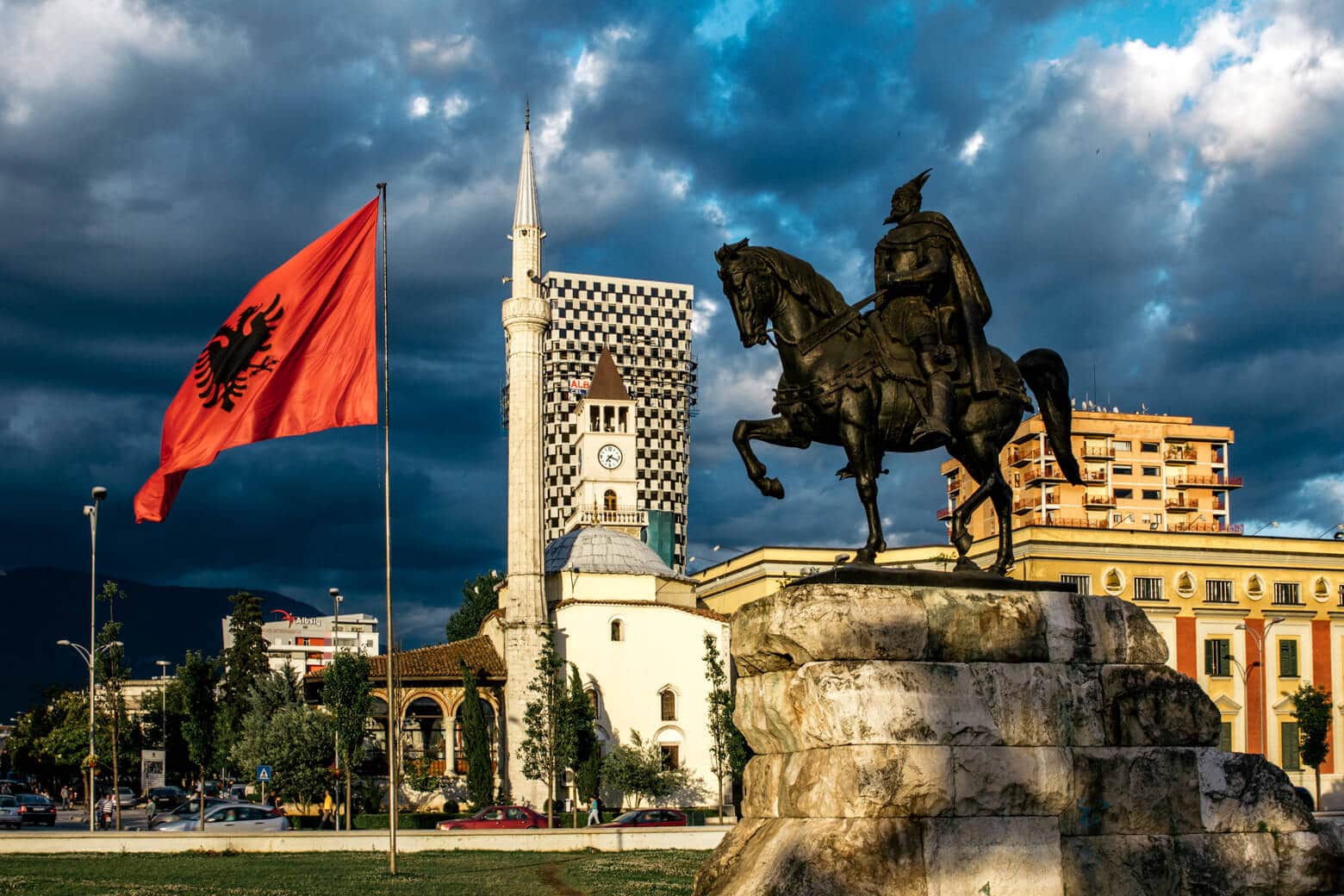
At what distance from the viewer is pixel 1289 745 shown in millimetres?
67688

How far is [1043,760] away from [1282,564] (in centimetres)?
6536

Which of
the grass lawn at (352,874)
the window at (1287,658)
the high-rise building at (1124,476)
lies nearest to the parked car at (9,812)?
the grass lawn at (352,874)

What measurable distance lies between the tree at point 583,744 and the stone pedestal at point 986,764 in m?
45.7

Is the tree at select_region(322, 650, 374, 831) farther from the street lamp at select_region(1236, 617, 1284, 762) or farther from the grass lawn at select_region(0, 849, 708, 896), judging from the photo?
the street lamp at select_region(1236, 617, 1284, 762)

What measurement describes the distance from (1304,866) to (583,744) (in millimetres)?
47559

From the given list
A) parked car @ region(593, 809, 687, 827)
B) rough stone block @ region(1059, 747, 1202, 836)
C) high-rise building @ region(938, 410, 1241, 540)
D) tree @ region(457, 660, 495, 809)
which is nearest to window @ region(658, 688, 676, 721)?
tree @ region(457, 660, 495, 809)

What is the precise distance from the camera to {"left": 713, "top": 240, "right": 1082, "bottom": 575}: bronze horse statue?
13.1 meters

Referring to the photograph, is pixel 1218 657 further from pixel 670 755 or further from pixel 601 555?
pixel 601 555

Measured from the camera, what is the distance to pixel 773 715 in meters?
11.9

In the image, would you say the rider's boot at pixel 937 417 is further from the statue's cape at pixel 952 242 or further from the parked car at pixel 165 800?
the parked car at pixel 165 800

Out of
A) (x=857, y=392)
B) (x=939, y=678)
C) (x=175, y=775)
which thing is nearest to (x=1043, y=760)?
(x=939, y=678)

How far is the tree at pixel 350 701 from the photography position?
→ 50250 mm

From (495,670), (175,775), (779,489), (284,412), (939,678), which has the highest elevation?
(284,412)

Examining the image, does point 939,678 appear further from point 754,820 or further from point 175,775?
point 175,775
